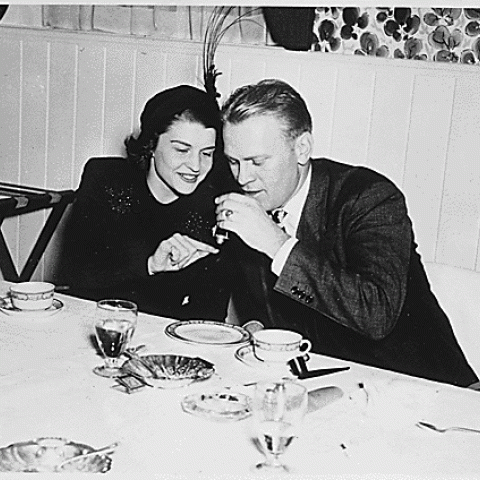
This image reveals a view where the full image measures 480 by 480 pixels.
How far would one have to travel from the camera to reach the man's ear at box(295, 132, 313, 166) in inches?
80.1

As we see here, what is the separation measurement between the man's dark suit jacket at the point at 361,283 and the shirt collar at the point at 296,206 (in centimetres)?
1

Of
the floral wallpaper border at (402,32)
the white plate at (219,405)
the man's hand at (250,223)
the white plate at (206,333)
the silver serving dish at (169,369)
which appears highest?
the floral wallpaper border at (402,32)

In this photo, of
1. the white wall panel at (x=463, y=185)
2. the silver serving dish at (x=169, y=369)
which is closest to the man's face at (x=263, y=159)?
the white wall panel at (x=463, y=185)

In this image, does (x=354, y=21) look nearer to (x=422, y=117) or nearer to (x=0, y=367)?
(x=422, y=117)

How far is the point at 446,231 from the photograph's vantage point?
1959 millimetres

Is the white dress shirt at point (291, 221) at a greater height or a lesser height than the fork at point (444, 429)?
greater

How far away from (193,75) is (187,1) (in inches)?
15.1

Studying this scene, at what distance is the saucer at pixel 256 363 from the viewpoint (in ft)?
5.32

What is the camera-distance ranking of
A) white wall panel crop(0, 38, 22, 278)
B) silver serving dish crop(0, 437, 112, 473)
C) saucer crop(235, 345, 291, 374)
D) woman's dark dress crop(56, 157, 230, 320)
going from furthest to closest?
white wall panel crop(0, 38, 22, 278)
woman's dark dress crop(56, 157, 230, 320)
saucer crop(235, 345, 291, 374)
silver serving dish crop(0, 437, 112, 473)

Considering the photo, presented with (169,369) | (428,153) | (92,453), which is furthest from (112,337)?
(428,153)

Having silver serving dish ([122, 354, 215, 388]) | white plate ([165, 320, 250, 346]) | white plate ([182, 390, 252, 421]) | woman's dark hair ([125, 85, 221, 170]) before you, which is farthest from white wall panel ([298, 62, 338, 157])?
white plate ([182, 390, 252, 421])

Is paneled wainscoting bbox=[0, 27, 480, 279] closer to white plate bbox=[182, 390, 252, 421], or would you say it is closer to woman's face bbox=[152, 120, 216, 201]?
woman's face bbox=[152, 120, 216, 201]

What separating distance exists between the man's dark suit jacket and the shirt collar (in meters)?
0.01

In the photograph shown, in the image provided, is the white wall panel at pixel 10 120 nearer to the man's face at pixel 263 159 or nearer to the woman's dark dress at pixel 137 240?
the woman's dark dress at pixel 137 240
